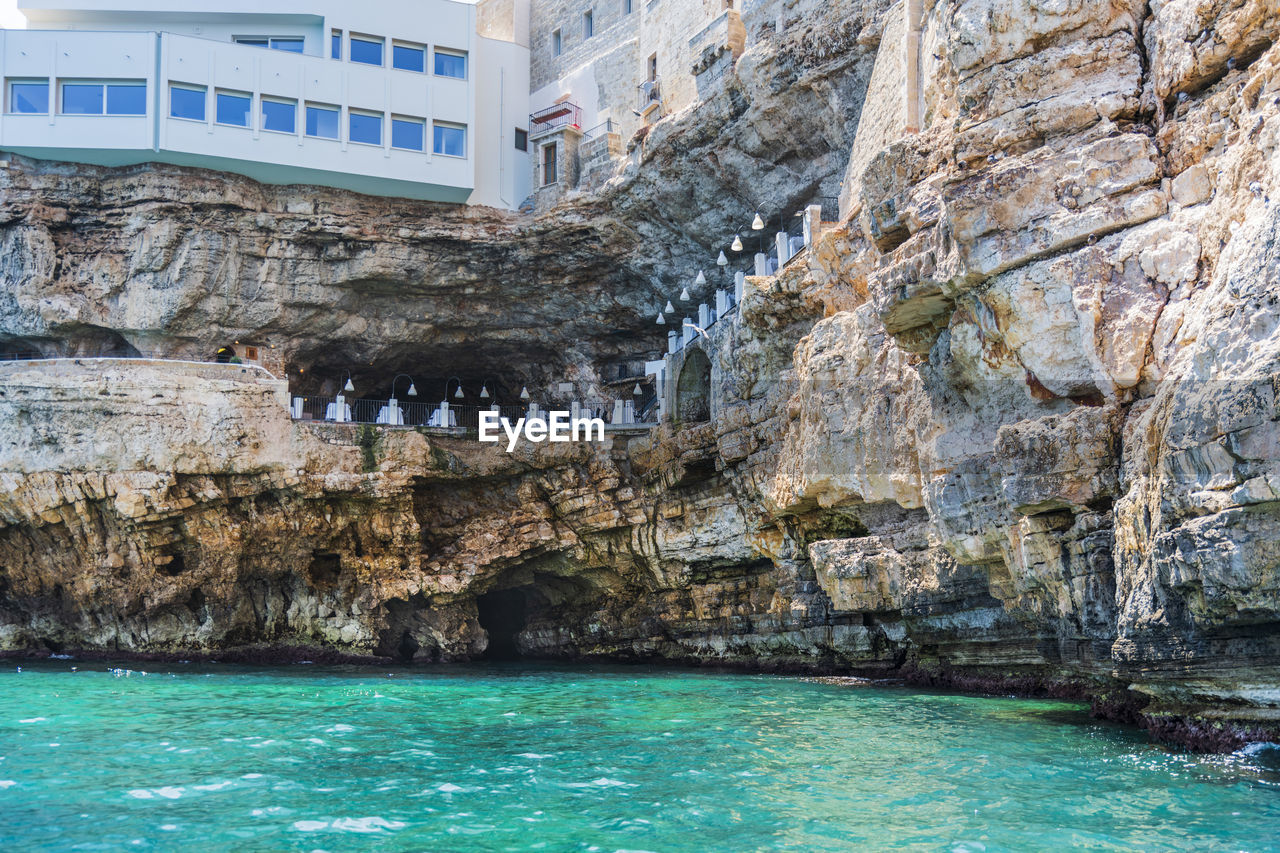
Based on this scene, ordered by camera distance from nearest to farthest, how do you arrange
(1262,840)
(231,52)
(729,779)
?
1. (1262,840)
2. (729,779)
3. (231,52)

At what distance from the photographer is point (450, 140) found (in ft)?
110

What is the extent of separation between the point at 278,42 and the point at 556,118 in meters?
8.52

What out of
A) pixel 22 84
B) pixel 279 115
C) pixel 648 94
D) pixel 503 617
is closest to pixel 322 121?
pixel 279 115

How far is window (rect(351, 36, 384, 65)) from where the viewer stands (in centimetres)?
3341

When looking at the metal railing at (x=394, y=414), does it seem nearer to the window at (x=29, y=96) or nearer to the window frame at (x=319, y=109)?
the window frame at (x=319, y=109)

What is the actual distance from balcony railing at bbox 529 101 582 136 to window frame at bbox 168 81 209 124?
31.5 ft

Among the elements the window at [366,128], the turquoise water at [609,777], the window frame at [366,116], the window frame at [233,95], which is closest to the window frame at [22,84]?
the window frame at [233,95]

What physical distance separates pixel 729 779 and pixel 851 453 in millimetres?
10233

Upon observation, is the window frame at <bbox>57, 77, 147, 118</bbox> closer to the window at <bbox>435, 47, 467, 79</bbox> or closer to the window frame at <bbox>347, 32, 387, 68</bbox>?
the window frame at <bbox>347, 32, 387, 68</bbox>

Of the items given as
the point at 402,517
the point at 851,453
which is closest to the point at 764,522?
the point at 851,453

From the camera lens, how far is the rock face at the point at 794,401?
13016mm

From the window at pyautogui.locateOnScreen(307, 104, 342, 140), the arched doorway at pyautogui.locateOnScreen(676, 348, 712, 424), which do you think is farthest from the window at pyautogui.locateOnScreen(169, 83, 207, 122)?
the arched doorway at pyautogui.locateOnScreen(676, 348, 712, 424)

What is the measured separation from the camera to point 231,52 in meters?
31.8

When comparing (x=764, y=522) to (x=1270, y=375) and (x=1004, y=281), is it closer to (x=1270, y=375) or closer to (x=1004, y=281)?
(x=1004, y=281)
